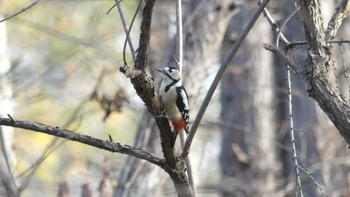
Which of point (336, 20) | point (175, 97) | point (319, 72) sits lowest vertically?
point (319, 72)

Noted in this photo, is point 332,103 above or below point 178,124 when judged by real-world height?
below

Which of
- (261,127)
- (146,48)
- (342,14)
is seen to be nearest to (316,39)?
(342,14)

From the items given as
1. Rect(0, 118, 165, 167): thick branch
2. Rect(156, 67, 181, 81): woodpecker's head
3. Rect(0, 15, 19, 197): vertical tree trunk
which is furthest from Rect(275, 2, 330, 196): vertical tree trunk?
Rect(0, 118, 165, 167): thick branch

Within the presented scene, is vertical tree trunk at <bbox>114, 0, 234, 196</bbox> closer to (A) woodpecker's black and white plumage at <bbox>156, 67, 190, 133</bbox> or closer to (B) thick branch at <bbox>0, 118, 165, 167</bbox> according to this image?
(A) woodpecker's black and white plumage at <bbox>156, 67, 190, 133</bbox>

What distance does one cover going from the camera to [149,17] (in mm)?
3531

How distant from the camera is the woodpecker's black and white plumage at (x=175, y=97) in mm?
4812

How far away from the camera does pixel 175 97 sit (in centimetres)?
499

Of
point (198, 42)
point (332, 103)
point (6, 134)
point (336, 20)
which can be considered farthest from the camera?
point (198, 42)

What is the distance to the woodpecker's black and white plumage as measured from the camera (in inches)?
189

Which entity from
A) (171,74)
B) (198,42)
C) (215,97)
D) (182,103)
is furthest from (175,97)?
(215,97)

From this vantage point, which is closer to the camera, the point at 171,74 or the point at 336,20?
the point at 336,20

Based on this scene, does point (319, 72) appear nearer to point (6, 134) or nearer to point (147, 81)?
point (147, 81)

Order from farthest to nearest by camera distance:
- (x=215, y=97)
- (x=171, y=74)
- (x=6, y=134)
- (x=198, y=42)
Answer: (x=215, y=97) → (x=198, y=42) → (x=6, y=134) → (x=171, y=74)

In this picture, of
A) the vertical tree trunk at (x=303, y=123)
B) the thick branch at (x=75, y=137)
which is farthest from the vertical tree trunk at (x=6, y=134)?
the vertical tree trunk at (x=303, y=123)
